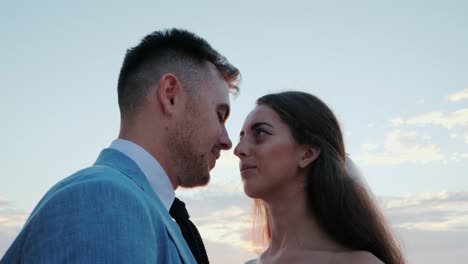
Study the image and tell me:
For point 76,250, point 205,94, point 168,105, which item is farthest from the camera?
point 205,94

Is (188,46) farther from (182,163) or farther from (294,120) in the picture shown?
(294,120)

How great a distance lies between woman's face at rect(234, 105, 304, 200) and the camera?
5043 mm

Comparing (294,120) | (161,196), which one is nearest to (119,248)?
(161,196)

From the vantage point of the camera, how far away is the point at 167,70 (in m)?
3.05

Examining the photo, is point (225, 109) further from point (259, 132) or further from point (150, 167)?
point (259, 132)

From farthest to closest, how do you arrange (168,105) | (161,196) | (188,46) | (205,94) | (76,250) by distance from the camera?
(188,46)
(205,94)
(168,105)
(161,196)
(76,250)

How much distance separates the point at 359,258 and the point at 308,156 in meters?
1.13

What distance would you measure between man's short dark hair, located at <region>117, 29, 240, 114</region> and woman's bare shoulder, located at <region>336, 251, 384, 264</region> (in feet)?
7.25

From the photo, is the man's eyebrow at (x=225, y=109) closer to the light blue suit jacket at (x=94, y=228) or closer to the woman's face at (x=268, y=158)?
the light blue suit jacket at (x=94, y=228)

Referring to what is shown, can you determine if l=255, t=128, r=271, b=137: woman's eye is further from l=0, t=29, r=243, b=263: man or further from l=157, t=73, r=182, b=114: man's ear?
l=157, t=73, r=182, b=114: man's ear

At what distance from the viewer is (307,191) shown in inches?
206

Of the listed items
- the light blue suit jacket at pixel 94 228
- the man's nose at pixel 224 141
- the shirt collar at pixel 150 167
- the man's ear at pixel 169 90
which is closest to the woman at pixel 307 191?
the man's nose at pixel 224 141

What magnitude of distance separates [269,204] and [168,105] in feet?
9.11

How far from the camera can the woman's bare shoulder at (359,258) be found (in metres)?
4.72
